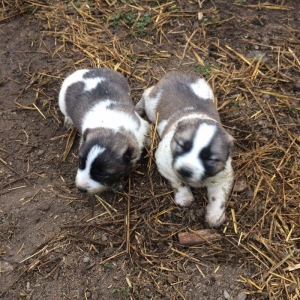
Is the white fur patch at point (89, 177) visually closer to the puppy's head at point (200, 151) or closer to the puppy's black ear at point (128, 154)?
the puppy's black ear at point (128, 154)

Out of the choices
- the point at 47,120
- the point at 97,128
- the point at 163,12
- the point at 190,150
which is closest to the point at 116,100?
the point at 97,128

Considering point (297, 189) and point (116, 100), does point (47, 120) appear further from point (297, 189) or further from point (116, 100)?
point (297, 189)

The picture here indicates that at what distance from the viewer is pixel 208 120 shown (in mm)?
5531

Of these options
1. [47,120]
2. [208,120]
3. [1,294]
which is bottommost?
[1,294]

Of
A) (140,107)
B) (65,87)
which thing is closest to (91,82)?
(65,87)

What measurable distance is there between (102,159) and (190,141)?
1.15m

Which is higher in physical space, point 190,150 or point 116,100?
point 190,150

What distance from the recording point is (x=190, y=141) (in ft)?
16.8

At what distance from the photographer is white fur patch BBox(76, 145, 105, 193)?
18.4 ft

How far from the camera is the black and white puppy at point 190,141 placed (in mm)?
5094

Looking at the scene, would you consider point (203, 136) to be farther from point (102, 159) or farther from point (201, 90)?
point (201, 90)

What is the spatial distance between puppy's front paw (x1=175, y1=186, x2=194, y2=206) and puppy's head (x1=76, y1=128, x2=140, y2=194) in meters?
0.74

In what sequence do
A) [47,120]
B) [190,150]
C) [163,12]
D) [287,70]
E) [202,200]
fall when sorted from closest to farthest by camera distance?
[190,150]
[202,200]
[47,120]
[287,70]
[163,12]

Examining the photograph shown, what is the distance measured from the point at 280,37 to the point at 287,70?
0.72 metres
